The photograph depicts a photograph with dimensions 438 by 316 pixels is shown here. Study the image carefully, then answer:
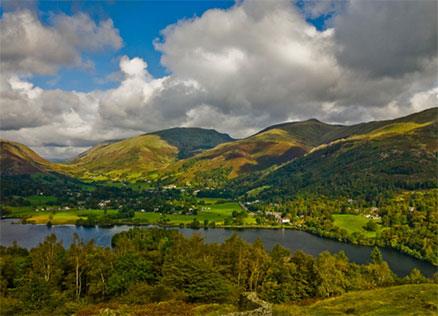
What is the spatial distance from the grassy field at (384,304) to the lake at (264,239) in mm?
71714

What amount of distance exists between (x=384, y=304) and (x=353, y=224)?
5923 inches

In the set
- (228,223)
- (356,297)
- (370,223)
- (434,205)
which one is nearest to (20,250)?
(356,297)

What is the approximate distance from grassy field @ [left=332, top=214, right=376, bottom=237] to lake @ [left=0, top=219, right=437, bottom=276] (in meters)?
19.3

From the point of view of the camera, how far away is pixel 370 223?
17288cm

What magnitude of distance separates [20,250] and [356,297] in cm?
7642

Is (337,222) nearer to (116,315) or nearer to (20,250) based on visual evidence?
(20,250)

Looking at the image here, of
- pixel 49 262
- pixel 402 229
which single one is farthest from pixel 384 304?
pixel 402 229

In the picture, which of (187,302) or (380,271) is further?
(380,271)

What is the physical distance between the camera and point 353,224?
601 ft

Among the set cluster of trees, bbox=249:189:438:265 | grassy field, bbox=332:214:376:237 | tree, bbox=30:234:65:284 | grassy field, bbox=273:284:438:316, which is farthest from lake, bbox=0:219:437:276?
grassy field, bbox=273:284:438:316

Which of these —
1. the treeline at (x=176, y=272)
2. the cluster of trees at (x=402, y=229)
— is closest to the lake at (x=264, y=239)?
the cluster of trees at (x=402, y=229)

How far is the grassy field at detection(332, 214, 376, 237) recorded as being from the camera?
16854cm

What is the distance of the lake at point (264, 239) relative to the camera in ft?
412

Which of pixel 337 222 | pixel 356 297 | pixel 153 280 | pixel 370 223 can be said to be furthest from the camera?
pixel 337 222
